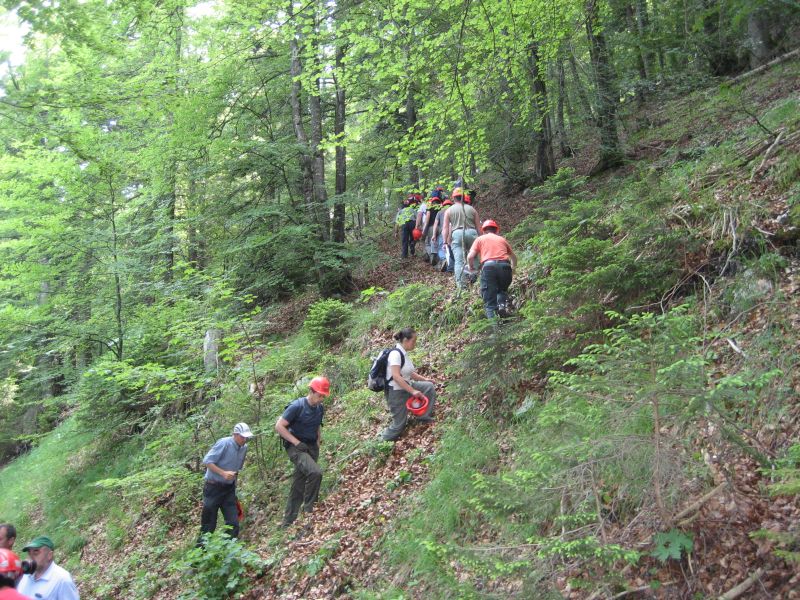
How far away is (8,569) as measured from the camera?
11.3ft

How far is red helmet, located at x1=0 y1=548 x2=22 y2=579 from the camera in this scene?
3414 mm

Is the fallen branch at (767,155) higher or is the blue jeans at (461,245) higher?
the fallen branch at (767,155)

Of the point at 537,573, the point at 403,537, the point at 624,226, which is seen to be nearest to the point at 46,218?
the point at 403,537

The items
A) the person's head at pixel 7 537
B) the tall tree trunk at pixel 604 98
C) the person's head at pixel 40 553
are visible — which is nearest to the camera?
the person's head at pixel 40 553

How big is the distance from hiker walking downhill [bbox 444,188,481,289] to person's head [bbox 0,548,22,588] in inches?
321

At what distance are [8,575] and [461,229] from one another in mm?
9078

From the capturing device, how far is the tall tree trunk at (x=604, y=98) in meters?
11.7

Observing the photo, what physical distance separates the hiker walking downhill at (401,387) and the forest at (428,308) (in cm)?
24

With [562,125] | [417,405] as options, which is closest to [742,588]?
[417,405]

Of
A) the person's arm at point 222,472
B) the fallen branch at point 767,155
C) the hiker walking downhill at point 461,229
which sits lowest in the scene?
the person's arm at point 222,472

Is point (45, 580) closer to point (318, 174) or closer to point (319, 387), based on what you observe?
point (319, 387)

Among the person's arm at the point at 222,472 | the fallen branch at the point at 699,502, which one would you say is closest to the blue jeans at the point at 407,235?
the person's arm at the point at 222,472

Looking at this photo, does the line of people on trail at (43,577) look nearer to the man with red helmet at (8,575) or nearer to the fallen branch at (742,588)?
the man with red helmet at (8,575)

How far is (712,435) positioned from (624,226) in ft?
12.1
